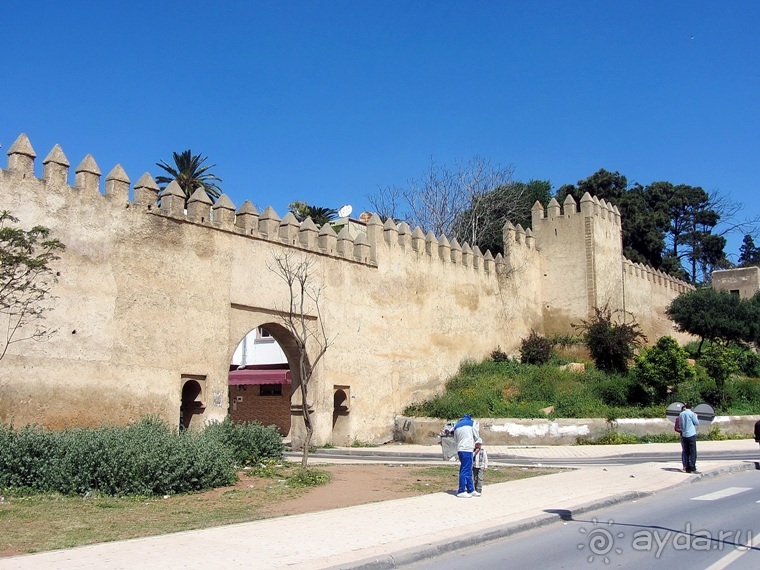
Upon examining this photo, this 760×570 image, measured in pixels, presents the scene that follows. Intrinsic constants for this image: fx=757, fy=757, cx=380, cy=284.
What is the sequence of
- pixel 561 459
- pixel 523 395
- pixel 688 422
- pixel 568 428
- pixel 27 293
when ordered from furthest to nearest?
1. pixel 523 395
2. pixel 568 428
3. pixel 561 459
4. pixel 27 293
5. pixel 688 422

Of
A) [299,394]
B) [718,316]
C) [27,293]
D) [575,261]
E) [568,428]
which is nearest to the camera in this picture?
[27,293]

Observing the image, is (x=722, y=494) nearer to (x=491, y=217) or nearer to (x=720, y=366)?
(x=720, y=366)

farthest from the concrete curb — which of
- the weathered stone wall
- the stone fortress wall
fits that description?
the weathered stone wall

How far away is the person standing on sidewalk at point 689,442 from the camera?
14867 millimetres

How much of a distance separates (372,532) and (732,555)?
154 inches

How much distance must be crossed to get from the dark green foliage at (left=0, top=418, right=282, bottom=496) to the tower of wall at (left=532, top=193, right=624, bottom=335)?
22.3m

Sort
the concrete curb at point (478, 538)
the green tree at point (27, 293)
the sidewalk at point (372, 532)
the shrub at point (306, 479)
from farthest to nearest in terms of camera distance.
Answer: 1. the green tree at point (27, 293)
2. the shrub at point (306, 479)
3. the concrete curb at point (478, 538)
4. the sidewalk at point (372, 532)

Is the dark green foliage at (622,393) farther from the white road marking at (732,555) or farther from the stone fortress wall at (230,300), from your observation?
the white road marking at (732,555)

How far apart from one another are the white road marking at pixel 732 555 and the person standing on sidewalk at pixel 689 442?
648 cm

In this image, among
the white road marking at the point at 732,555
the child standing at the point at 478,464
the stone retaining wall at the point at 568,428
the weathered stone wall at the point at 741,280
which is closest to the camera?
the white road marking at the point at 732,555

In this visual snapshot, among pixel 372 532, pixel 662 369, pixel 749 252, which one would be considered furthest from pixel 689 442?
pixel 749 252

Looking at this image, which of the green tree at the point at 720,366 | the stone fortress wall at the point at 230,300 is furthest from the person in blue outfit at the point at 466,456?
the green tree at the point at 720,366

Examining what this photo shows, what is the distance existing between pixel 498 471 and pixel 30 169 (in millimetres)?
12544

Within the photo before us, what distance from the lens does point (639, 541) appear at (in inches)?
339
